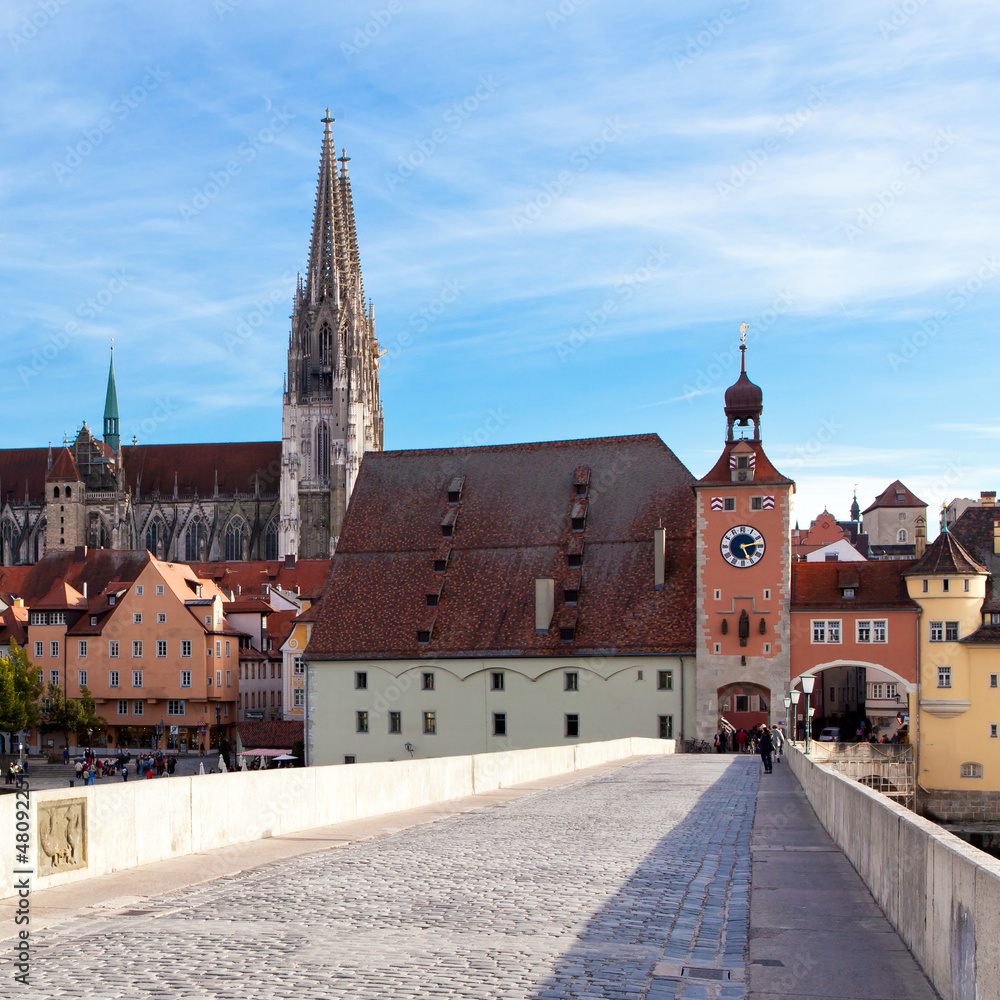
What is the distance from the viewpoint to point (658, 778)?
31625 millimetres

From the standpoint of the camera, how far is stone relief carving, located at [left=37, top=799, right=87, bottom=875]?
38.5ft

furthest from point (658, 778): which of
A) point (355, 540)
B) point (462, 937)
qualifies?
point (355, 540)

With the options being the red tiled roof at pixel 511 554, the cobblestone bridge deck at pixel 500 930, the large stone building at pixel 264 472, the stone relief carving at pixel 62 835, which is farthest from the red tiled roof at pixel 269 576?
the stone relief carving at pixel 62 835

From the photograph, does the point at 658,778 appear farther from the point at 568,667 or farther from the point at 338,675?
the point at 338,675

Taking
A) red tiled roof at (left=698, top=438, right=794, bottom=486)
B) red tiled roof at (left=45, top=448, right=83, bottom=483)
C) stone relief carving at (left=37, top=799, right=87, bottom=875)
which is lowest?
stone relief carving at (left=37, top=799, right=87, bottom=875)

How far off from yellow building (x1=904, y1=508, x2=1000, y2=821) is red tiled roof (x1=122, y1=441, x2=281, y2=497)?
111 meters

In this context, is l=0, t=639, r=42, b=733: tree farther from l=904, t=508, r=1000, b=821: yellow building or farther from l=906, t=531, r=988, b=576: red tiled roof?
l=906, t=531, r=988, b=576: red tiled roof

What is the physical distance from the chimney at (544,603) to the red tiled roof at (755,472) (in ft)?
28.2

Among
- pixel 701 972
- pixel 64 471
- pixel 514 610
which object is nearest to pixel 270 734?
pixel 514 610

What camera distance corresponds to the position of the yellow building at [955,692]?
60938mm

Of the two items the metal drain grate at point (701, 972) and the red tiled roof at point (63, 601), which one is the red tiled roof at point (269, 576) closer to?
the red tiled roof at point (63, 601)

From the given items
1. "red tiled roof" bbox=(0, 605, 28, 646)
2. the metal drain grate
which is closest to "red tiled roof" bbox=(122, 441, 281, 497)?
"red tiled roof" bbox=(0, 605, 28, 646)

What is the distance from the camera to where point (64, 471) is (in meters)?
161

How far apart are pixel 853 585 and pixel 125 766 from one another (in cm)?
3666
